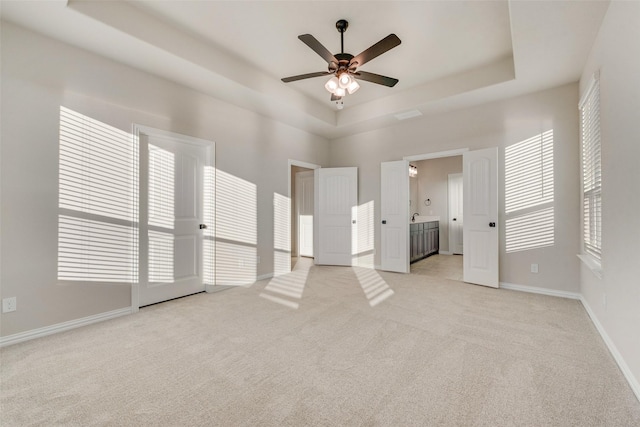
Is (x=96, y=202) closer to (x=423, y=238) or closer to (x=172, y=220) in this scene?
(x=172, y=220)

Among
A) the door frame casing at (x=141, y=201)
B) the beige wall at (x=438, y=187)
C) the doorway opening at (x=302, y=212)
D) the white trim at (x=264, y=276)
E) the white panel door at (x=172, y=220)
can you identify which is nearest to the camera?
the door frame casing at (x=141, y=201)

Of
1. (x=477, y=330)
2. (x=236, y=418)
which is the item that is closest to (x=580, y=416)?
(x=477, y=330)

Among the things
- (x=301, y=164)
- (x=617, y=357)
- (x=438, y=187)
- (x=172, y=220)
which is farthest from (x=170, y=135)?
(x=438, y=187)

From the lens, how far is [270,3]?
2582mm

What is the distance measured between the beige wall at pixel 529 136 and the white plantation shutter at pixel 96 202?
14.2ft

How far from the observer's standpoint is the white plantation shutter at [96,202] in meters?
2.68

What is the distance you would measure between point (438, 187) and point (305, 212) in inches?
150

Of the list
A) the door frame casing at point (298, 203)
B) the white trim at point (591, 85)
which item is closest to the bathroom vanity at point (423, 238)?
the door frame casing at point (298, 203)

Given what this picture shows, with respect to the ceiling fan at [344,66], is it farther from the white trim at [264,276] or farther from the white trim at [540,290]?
the white trim at [540,290]

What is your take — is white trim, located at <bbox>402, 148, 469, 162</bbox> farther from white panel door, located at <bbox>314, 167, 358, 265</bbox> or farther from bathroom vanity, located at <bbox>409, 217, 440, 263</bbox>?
bathroom vanity, located at <bbox>409, 217, 440, 263</bbox>

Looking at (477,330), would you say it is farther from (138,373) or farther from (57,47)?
(57,47)

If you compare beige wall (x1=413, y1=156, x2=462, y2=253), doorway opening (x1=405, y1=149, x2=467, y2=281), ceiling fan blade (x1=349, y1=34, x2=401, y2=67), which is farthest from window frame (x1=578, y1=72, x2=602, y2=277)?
beige wall (x1=413, y1=156, x2=462, y2=253)

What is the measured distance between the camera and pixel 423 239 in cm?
656

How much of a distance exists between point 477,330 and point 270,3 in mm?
3634
